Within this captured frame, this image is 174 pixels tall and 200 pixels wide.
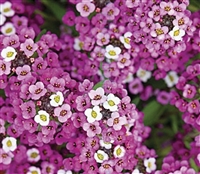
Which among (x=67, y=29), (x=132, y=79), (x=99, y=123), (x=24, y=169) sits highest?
(x=67, y=29)

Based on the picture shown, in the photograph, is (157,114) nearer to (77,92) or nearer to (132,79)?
(132,79)

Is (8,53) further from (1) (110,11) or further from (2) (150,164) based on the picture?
(2) (150,164)

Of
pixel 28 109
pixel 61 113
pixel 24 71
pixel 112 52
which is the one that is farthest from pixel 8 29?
pixel 61 113

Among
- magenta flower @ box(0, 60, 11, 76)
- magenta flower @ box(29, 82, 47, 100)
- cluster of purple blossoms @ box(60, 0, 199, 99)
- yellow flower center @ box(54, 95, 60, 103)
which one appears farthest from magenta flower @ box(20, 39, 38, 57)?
cluster of purple blossoms @ box(60, 0, 199, 99)

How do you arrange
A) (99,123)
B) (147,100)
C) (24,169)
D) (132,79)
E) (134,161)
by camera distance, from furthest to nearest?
(147,100), (132,79), (24,169), (134,161), (99,123)

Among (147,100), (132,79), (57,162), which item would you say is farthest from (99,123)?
(147,100)

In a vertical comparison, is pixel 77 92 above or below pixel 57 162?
above

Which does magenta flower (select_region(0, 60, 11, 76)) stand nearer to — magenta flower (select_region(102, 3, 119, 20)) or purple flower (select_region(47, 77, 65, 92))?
A: purple flower (select_region(47, 77, 65, 92))

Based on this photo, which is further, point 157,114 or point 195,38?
point 157,114
